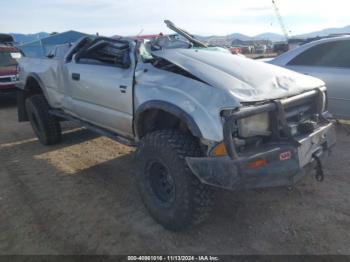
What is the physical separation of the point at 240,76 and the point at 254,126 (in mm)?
553

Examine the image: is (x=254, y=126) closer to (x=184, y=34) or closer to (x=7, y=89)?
(x=184, y=34)

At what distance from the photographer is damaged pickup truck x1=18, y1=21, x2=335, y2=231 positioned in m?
2.80

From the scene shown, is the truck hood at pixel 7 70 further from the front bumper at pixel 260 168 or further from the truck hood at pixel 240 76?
the front bumper at pixel 260 168

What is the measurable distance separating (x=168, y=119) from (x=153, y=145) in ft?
1.64

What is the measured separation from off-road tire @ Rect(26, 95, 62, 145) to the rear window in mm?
5892

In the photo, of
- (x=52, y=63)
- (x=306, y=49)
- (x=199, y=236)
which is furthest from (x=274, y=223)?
(x=52, y=63)

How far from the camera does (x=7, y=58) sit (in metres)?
11.3

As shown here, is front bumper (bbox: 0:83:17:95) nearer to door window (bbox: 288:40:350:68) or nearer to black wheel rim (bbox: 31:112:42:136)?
black wheel rim (bbox: 31:112:42:136)

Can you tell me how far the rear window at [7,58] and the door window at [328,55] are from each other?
29.8 ft

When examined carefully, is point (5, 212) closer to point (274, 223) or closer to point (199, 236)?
point (199, 236)

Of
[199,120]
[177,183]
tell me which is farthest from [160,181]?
[199,120]

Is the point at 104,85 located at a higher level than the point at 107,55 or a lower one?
lower

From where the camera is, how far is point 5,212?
381cm

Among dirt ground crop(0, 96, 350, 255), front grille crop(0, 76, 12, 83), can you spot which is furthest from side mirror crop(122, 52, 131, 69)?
front grille crop(0, 76, 12, 83)
